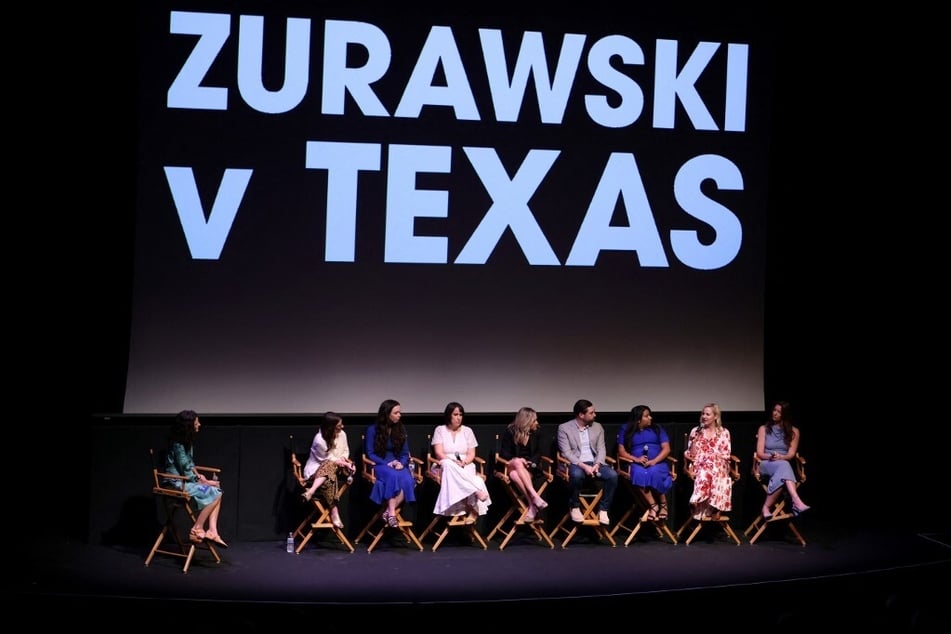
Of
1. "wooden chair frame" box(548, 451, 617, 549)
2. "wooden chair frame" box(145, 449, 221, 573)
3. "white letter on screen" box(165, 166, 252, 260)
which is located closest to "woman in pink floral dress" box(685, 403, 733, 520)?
"wooden chair frame" box(548, 451, 617, 549)

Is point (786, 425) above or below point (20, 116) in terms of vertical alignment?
below

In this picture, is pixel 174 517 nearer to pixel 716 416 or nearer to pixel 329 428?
pixel 329 428

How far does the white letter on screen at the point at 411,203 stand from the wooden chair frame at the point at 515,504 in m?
1.39

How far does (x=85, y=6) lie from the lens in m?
7.80

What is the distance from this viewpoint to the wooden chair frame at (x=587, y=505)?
309 inches

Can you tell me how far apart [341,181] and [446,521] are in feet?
7.90

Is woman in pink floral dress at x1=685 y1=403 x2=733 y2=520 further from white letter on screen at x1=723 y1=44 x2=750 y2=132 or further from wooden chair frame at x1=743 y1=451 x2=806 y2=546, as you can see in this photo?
white letter on screen at x1=723 y1=44 x2=750 y2=132

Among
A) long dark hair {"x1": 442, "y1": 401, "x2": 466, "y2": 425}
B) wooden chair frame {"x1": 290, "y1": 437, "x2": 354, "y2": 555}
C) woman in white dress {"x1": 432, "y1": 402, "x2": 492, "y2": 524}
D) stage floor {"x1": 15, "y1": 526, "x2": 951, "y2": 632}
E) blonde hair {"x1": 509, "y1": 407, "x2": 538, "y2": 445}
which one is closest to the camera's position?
stage floor {"x1": 15, "y1": 526, "x2": 951, "y2": 632}

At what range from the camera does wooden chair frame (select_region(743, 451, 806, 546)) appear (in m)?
8.10

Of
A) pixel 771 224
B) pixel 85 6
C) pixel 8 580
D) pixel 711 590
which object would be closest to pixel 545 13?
pixel 771 224

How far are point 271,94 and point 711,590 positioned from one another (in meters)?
5.52

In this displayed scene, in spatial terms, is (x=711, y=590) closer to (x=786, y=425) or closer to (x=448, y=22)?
(x=786, y=425)

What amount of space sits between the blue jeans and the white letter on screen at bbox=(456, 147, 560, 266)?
1496 millimetres

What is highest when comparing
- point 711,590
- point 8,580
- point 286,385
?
point 286,385
